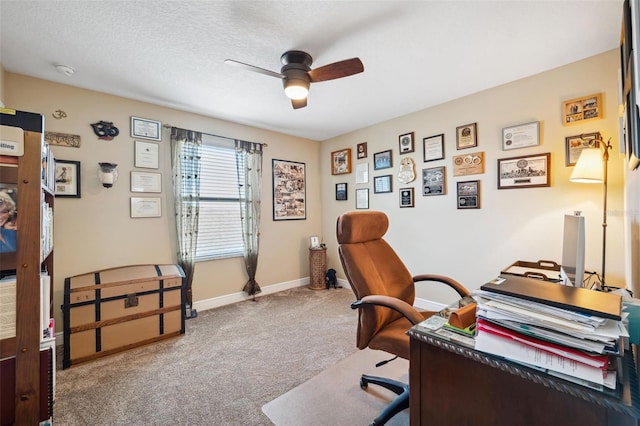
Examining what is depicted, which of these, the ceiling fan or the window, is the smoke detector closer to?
the window

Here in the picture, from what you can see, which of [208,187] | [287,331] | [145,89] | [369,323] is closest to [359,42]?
[369,323]

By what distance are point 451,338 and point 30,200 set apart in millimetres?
1784

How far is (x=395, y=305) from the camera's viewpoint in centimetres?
142

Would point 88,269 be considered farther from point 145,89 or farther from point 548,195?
point 548,195

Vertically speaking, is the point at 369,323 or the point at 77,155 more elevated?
the point at 77,155

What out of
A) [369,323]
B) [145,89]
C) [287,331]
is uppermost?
[145,89]

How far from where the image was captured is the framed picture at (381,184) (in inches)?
146

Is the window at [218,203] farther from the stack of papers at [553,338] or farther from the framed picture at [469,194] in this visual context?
the stack of papers at [553,338]

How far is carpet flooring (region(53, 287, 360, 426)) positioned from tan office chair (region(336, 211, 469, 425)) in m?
0.45

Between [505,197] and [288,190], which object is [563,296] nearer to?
[505,197]

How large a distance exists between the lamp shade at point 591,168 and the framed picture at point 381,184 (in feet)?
6.41

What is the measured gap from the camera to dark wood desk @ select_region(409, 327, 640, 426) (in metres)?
0.62

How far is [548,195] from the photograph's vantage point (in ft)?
8.08

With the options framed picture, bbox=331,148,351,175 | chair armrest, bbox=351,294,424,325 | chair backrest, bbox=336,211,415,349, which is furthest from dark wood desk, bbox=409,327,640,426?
framed picture, bbox=331,148,351,175
